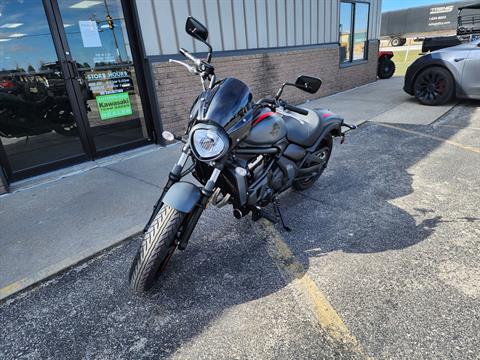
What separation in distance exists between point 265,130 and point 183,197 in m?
0.90

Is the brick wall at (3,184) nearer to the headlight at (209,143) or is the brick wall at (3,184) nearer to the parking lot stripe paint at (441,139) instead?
the headlight at (209,143)

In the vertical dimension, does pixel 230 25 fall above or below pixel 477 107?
above

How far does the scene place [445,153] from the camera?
4586 mm

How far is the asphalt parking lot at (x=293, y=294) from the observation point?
1852 millimetres

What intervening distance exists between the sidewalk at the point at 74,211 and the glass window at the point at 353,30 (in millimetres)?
7029

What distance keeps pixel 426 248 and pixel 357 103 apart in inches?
247

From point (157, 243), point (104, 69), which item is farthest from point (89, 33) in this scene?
point (157, 243)

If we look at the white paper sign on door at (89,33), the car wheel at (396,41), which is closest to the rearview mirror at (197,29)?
the white paper sign on door at (89,33)

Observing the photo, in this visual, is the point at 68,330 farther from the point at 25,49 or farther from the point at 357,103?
the point at 357,103

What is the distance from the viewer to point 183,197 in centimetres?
210

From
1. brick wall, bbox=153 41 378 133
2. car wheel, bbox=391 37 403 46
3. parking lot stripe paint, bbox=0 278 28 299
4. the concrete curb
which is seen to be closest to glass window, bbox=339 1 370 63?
brick wall, bbox=153 41 378 133

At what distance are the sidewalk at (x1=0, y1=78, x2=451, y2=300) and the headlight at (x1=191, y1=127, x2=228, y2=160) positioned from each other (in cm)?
135

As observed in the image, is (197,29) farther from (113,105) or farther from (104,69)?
(113,105)

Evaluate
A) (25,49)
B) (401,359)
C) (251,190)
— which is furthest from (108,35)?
(401,359)
